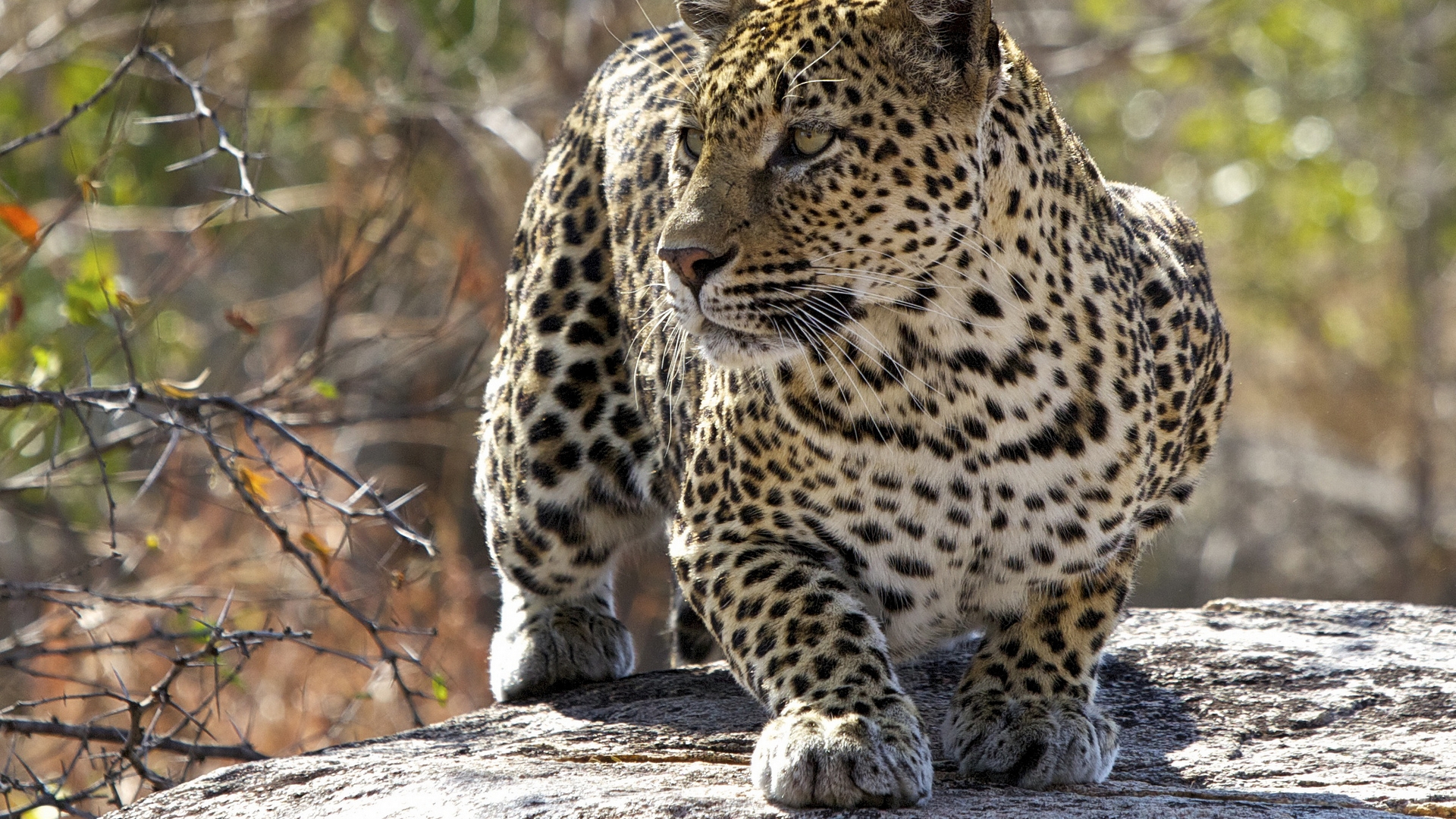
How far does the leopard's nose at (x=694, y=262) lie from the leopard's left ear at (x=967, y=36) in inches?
30.4

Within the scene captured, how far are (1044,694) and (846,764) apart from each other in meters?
1.02

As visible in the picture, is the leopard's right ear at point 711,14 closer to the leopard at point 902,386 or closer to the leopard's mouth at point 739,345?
the leopard at point 902,386

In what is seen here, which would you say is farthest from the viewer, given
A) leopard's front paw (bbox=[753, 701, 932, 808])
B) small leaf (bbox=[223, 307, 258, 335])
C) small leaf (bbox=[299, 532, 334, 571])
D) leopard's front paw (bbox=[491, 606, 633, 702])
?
leopard's front paw (bbox=[491, 606, 633, 702])

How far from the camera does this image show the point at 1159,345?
5.02m

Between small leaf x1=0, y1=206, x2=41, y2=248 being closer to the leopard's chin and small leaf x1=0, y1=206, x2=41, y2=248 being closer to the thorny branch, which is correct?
the thorny branch

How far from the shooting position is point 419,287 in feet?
45.0

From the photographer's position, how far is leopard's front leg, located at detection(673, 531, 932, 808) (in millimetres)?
3963

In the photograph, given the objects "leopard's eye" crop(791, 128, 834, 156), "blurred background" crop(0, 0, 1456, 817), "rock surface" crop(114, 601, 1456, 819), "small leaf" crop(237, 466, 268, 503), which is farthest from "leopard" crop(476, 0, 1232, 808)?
"blurred background" crop(0, 0, 1456, 817)

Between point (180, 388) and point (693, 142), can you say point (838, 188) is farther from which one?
point (180, 388)

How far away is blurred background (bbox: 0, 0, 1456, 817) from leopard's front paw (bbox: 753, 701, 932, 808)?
207 centimetres

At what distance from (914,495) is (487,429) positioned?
2.43 meters

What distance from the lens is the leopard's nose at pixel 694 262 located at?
418 centimetres

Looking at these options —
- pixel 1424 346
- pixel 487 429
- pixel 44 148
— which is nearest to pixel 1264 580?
pixel 1424 346

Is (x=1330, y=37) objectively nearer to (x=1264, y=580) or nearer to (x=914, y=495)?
(x=1264, y=580)
